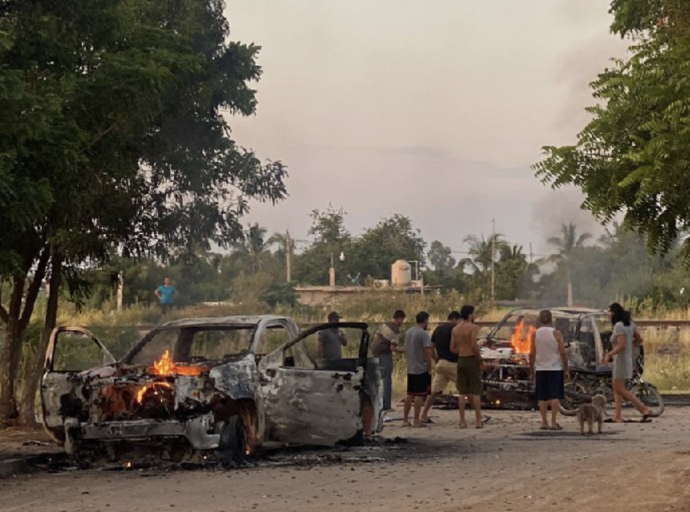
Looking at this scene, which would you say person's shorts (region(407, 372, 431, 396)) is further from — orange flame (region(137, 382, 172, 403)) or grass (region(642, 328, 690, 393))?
grass (region(642, 328, 690, 393))

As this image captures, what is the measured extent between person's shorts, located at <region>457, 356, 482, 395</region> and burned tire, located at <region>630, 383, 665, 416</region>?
3183 millimetres

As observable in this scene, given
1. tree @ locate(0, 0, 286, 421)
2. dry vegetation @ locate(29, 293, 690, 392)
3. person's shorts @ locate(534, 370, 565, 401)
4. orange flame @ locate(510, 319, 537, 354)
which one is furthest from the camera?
dry vegetation @ locate(29, 293, 690, 392)

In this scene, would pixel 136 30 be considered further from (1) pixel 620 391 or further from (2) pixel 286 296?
(2) pixel 286 296

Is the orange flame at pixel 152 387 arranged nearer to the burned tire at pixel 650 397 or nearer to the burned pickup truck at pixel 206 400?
the burned pickup truck at pixel 206 400

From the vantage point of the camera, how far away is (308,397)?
1678cm

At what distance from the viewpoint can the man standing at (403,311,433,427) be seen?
2138cm

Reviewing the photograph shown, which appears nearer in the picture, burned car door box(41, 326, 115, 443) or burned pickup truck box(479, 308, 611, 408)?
burned car door box(41, 326, 115, 443)

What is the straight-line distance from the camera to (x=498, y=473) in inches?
576

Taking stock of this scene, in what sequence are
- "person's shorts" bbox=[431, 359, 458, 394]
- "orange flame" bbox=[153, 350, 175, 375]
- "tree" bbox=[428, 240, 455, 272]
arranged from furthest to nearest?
"tree" bbox=[428, 240, 455, 272] → "person's shorts" bbox=[431, 359, 458, 394] → "orange flame" bbox=[153, 350, 175, 375]

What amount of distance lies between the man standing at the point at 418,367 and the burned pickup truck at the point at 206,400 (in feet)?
10.8

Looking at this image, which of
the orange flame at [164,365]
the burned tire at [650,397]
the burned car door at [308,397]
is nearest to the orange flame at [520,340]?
the burned tire at [650,397]

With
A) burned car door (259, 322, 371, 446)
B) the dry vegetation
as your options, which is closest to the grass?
the dry vegetation

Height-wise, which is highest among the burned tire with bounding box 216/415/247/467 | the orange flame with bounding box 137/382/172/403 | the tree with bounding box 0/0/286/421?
the tree with bounding box 0/0/286/421

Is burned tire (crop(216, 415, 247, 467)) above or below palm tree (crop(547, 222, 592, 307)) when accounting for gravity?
below
